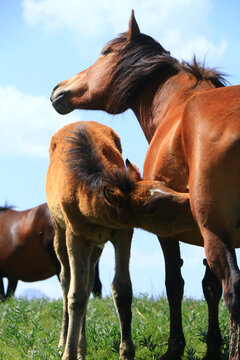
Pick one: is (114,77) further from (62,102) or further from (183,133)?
(183,133)

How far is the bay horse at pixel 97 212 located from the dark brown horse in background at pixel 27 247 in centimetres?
496

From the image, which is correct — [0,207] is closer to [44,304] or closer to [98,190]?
[44,304]

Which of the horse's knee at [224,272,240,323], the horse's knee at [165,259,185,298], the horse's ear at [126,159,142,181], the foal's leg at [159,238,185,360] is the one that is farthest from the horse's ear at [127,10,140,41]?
the horse's knee at [224,272,240,323]

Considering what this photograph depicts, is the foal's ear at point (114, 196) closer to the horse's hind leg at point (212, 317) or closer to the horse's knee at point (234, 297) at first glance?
the horse's knee at point (234, 297)

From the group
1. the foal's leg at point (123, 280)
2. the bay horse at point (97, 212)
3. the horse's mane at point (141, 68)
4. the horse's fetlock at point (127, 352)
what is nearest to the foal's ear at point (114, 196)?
the bay horse at point (97, 212)

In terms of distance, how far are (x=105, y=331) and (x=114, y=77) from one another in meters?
2.77

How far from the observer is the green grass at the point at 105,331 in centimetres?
554

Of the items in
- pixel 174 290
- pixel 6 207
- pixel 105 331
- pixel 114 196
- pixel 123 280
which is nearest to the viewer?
pixel 114 196

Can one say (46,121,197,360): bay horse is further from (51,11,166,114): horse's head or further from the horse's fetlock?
(51,11,166,114): horse's head

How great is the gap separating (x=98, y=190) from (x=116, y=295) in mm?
1091

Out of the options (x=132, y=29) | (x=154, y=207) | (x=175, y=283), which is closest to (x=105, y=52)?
(x=132, y=29)

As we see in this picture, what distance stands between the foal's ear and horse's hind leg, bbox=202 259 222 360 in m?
1.50

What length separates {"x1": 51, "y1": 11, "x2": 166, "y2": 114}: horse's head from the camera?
5.78m

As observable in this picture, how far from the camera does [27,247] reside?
37.6ft
